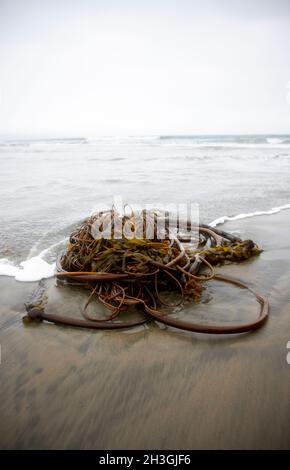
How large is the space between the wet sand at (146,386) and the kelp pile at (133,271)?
109mm

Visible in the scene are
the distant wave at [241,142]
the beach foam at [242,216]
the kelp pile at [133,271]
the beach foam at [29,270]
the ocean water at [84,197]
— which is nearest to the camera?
the kelp pile at [133,271]

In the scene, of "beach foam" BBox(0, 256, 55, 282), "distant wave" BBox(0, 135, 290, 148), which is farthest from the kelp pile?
"distant wave" BBox(0, 135, 290, 148)

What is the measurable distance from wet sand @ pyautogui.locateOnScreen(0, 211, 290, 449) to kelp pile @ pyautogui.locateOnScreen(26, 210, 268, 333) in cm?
11

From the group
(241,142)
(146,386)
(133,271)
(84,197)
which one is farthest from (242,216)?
(241,142)

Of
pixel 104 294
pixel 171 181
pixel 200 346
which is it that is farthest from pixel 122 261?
pixel 171 181

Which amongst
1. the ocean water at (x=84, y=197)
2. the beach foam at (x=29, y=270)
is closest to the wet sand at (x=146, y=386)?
the beach foam at (x=29, y=270)

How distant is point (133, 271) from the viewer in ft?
8.78

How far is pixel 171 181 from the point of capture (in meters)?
9.13

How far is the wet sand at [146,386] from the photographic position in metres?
1.59

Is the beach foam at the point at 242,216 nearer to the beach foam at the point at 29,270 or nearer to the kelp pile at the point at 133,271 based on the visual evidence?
the kelp pile at the point at 133,271

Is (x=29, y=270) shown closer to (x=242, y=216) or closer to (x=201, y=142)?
(x=242, y=216)
